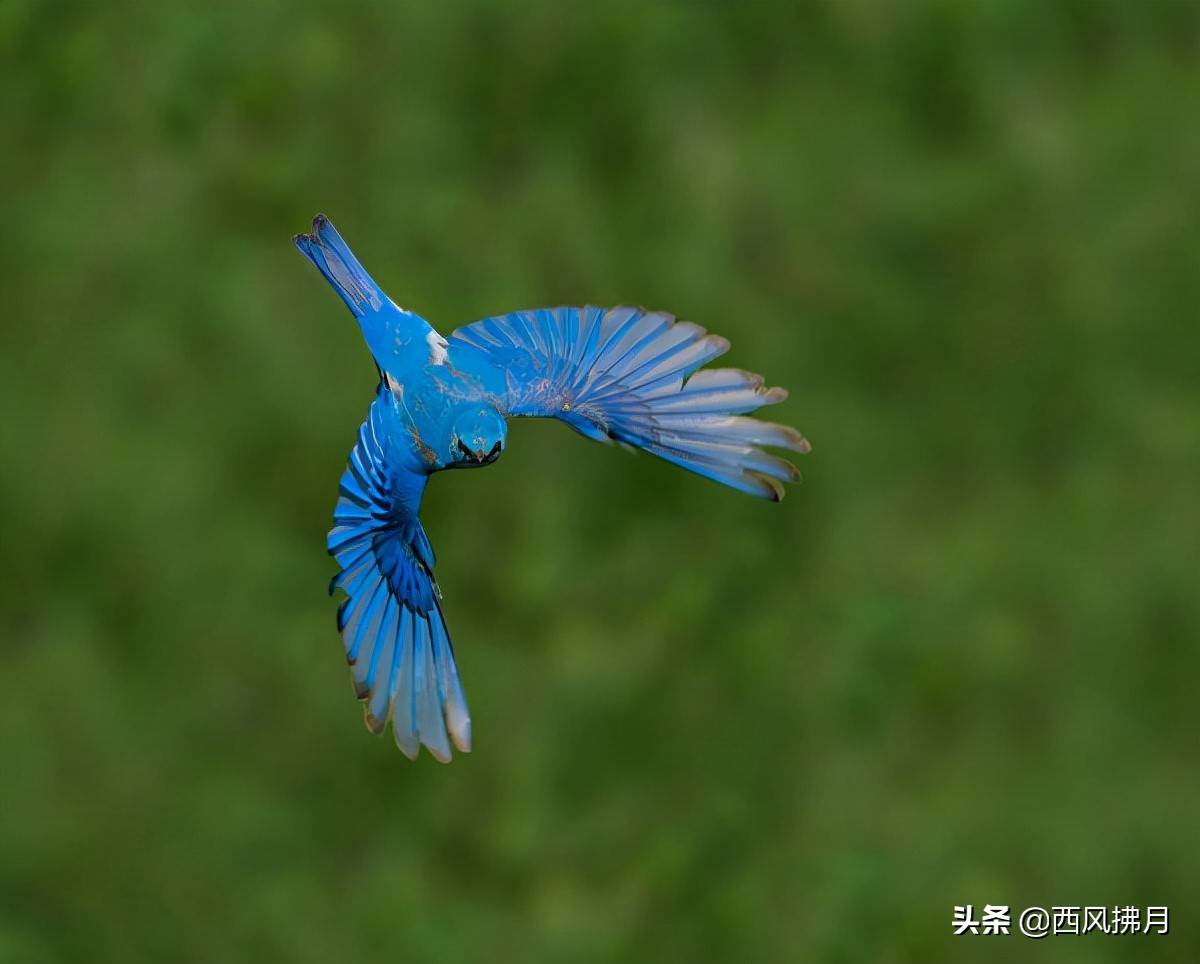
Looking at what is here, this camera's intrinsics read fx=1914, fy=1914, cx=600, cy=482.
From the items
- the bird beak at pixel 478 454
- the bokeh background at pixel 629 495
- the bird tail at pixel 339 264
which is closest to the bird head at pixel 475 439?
the bird beak at pixel 478 454

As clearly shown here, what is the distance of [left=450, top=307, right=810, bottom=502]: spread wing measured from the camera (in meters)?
2.84

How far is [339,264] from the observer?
294cm

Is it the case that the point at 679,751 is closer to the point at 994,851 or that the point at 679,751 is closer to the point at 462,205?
the point at 994,851

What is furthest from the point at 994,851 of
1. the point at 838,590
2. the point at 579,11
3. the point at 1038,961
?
the point at 579,11

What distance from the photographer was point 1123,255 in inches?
237

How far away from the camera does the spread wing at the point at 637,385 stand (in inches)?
112

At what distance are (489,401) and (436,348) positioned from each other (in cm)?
12

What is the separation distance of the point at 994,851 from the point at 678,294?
1887 millimetres

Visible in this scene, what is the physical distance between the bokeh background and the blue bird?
250 cm

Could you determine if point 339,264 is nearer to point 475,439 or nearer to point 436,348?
point 436,348

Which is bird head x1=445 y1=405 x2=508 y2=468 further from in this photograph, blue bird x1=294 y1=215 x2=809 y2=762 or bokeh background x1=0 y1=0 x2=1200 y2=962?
bokeh background x1=0 y1=0 x2=1200 y2=962

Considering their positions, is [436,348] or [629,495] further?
[629,495]

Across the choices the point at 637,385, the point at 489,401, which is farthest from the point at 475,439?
the point at 637,385

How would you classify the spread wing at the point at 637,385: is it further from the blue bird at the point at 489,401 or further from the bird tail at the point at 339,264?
the bird tail at the point at 339,264
